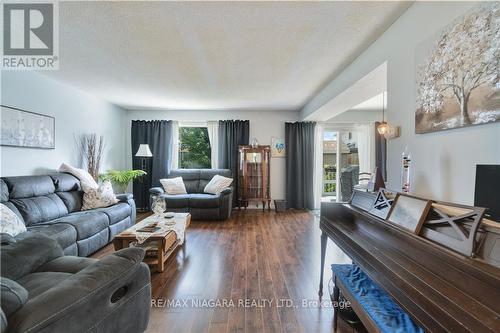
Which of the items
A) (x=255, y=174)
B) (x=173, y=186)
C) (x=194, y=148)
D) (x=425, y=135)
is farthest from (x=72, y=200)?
→ (x=425, y=135)

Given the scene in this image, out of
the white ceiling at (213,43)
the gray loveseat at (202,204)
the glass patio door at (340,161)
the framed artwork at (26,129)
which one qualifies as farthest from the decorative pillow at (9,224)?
the glass patio door at (340,161)

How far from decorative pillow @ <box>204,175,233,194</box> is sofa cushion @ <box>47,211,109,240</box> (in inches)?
89.5

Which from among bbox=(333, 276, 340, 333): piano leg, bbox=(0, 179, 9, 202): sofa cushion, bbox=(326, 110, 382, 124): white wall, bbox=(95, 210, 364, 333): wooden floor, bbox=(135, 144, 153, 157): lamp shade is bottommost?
bbox=(95, 210, 364, 333): wooden floor

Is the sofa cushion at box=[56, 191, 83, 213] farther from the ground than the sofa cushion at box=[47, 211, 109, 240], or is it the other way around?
the sofa cushion at box=[56, 191, 83, 213]

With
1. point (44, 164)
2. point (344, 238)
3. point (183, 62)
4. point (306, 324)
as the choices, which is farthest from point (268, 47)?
point (44, 164)

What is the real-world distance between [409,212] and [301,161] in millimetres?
4544

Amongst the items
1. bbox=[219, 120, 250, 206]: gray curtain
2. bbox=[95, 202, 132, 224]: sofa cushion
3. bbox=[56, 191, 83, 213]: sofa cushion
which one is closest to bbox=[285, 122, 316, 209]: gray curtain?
bbox=[219, 120, 250, 206]: gray curtain

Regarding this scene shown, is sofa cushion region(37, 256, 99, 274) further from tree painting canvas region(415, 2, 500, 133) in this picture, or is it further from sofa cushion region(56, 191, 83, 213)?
tree painting canvas region(415, 2, 500, 133)

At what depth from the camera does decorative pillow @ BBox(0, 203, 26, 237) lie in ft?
6.97

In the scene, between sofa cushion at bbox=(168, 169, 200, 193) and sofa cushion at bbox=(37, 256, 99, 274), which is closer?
sofa cushion at bbox=(37, 256, 99, 274)

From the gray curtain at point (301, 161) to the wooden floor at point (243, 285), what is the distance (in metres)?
1.93

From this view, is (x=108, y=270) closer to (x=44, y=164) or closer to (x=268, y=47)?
(x=268, y=47)

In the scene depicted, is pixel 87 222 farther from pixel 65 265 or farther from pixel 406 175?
pixel 406 175

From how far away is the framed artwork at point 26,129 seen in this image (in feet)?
9.59
